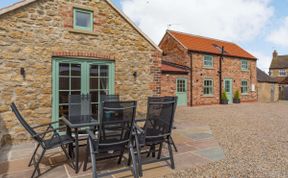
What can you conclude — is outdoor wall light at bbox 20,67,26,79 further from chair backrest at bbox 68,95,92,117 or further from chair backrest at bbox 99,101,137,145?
chair backrest at bbox 99,101,137,145

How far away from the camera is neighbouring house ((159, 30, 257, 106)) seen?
50.5 feet

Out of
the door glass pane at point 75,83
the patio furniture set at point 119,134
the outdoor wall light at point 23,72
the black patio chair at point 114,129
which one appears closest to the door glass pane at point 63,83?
the door glass pane at point 75,83

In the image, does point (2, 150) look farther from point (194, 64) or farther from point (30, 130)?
point (194, 64)

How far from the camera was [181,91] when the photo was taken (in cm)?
1537

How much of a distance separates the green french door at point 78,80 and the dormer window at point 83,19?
1.07m

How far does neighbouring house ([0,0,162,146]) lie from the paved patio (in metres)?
0.98

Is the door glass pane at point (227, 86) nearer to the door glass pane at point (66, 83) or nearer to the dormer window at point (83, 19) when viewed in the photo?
the dormer window at point (83, 19)

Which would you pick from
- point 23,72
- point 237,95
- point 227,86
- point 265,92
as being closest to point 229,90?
point 227,86

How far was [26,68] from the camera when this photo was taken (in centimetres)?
529

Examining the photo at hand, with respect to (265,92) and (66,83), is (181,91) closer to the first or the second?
(66,83)

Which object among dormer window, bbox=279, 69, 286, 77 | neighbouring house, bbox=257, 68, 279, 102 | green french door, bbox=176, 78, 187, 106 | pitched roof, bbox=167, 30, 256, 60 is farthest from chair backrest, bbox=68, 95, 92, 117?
dormer window, bbox=279, 69, 286, 77

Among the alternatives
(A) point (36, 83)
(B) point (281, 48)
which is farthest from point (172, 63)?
(B) point (281, 48)

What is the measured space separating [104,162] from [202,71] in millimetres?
14119

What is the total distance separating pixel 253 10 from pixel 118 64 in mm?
13567
